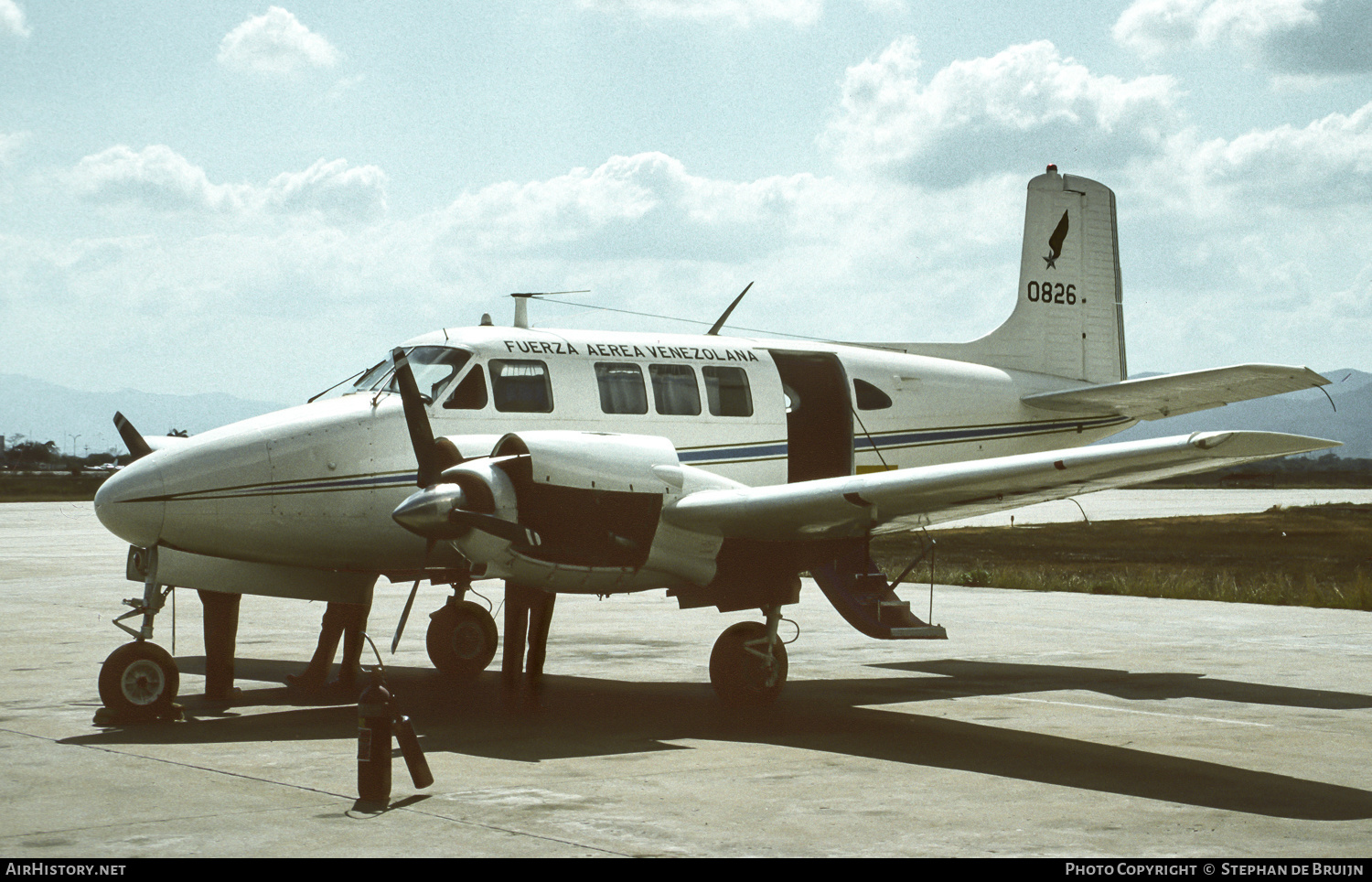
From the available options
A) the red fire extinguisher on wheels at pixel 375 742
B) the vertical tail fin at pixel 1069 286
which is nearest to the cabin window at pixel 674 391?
the vertical tail fin at pixel 1069 286

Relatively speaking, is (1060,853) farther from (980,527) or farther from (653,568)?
(980,527)

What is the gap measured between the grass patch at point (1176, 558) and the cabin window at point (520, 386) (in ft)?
50.9

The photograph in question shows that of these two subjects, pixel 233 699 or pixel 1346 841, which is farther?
pixel 233 699

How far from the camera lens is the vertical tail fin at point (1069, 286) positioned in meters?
17.3

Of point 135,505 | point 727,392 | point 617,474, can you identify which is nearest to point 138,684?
point 135,505

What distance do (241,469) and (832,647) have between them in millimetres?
8686

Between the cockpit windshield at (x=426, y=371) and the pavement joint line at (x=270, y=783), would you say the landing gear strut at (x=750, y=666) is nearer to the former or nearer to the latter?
the cockpit windshield at (x=426, y=371)

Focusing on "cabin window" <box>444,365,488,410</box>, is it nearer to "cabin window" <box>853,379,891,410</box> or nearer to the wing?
the wing

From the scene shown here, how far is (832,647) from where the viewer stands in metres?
17.7

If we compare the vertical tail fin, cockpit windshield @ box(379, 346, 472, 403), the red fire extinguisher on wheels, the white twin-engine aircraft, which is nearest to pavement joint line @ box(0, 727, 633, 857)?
the red fire extinguisher on wheels

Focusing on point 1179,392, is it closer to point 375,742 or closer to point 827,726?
point 827,726

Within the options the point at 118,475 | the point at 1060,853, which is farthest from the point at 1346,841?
the point at 118,475
